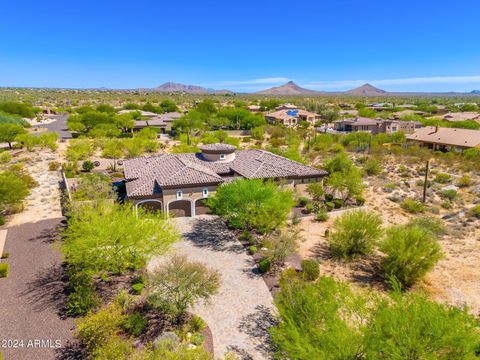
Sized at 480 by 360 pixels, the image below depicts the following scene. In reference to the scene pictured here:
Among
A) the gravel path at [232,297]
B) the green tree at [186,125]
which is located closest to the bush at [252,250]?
the gravel path at [232,297]

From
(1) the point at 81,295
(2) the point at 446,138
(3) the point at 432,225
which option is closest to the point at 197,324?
(1) the point at 81,295

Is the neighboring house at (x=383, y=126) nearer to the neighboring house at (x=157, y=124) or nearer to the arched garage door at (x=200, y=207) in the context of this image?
the neighboring house at (x=157, y=124)

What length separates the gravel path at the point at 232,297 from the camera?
17234 millimetres

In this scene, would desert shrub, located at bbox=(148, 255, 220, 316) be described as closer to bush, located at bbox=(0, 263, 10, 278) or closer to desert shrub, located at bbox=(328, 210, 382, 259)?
bush, located at bbox=(0, 263, 10, 278)

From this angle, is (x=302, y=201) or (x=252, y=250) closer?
(x=252, y=250)

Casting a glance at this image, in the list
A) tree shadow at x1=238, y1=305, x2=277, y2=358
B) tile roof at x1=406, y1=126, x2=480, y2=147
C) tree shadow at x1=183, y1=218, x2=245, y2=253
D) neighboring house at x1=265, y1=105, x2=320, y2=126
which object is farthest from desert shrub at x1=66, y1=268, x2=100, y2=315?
neighboring house at x1=265, y1=105, x2=320, y2=126

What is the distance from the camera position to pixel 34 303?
66.0 ft

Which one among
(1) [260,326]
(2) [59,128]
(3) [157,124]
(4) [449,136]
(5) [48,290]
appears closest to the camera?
(1) [260,326]

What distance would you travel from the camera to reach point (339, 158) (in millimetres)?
48000

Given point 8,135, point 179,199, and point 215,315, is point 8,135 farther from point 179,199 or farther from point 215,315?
point 215,315

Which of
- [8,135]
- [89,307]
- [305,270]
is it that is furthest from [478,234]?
[8,135]

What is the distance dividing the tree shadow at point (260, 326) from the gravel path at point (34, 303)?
9.10 metres

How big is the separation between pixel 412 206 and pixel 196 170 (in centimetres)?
2462

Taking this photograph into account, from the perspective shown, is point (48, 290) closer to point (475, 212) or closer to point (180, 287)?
point (180, 287)
